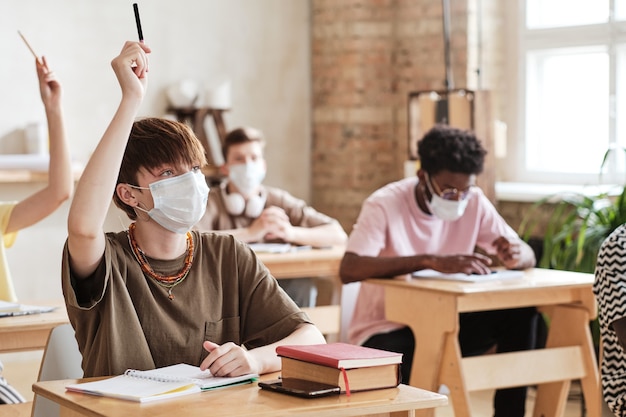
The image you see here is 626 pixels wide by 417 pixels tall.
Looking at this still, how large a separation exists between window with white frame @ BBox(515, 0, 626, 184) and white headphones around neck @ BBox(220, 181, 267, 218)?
5.45 ft

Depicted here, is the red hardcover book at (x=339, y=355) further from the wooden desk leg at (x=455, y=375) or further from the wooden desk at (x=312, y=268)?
the wooden desk at (x=312, y=268)

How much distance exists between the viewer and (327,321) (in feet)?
13.3

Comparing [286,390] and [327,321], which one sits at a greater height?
[286,390]

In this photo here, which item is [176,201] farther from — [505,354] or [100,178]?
[505,354]

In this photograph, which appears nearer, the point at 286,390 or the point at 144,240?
the point at 286,390

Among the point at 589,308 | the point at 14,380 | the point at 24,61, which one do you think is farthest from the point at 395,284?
the point at 24,61

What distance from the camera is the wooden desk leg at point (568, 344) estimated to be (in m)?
3.56

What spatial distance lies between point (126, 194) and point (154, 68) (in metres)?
3.59

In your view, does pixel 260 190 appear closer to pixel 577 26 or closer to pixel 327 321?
pixel 327 321

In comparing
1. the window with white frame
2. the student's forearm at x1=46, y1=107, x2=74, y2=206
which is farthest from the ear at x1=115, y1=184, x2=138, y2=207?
the window with white frame

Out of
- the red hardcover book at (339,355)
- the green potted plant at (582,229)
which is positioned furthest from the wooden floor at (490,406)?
the red hardcover book at (339,355)

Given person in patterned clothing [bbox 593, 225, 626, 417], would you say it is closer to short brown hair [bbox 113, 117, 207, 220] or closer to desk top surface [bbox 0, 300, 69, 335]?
short brown hair [bbox 113, 117, 207, 220]

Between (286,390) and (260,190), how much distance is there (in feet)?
9.64

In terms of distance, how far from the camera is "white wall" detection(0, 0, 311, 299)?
5.20 m
